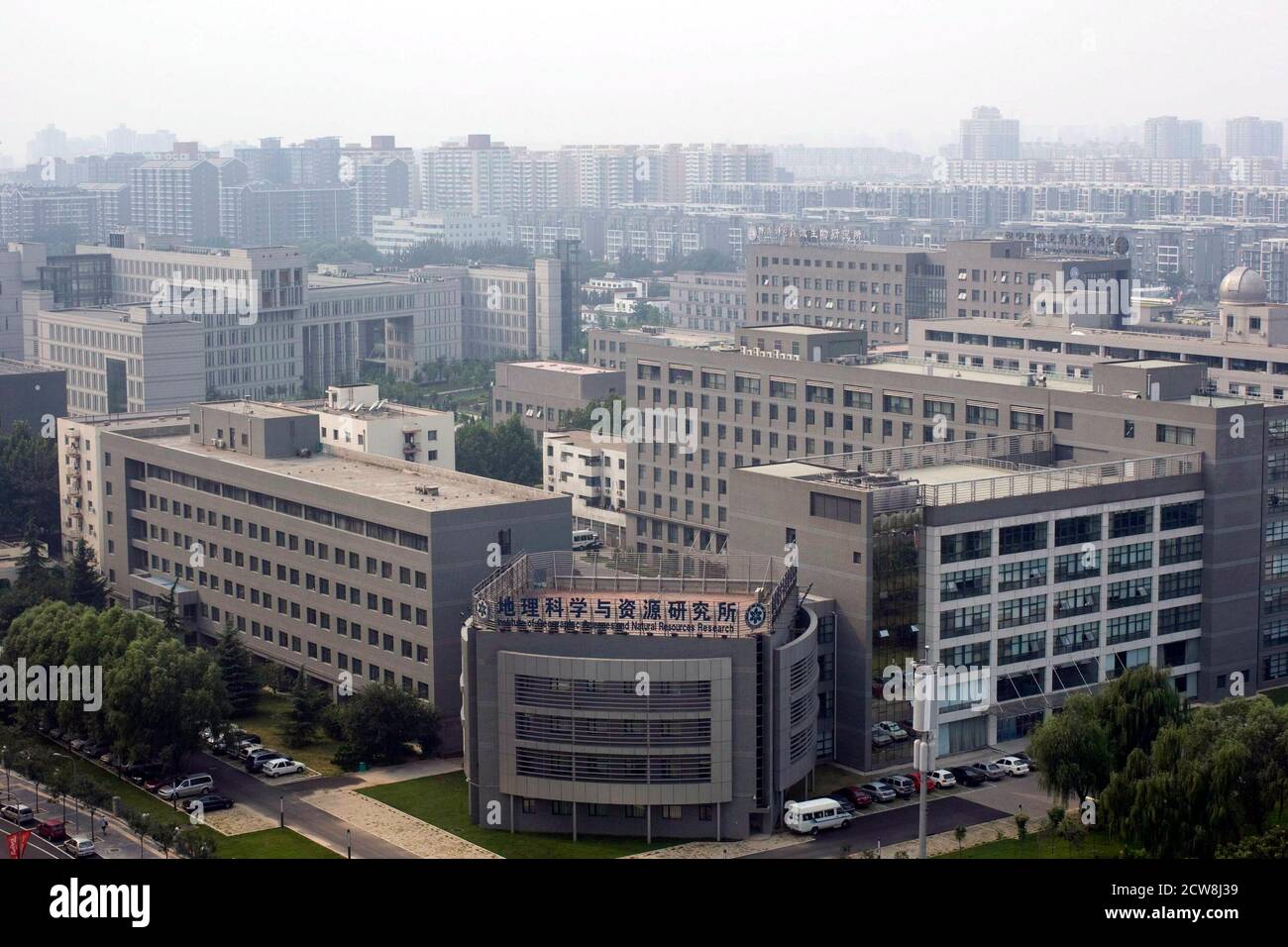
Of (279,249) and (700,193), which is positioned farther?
(700,193)

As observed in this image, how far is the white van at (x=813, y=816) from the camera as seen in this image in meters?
21.0

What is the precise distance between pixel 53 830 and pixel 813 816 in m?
9.42

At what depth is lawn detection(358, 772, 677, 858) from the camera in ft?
67.1

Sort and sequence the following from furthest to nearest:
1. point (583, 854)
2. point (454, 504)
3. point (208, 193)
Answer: point (208, 193) → point (454, 504) → point (583, 854)

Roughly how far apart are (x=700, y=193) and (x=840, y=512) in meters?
116

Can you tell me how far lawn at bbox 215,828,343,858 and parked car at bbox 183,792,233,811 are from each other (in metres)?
1.17

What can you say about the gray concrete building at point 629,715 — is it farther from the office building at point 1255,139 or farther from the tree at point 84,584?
the office building at point 1255,139

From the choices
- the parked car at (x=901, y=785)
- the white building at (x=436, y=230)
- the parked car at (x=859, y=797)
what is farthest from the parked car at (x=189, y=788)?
the white building at (x=436, y=230)

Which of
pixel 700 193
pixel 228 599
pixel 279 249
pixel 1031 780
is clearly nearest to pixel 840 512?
pixel 1031 780

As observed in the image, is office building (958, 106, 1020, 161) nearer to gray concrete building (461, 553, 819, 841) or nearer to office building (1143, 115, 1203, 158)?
office building (1143, 115, 1203, 158)

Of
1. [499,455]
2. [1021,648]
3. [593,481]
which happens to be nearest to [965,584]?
[1021,648]

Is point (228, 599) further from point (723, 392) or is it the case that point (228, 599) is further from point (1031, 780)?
point (1031, 780)

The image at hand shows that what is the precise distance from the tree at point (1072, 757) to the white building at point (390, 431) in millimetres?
16428

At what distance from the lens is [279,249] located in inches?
2322
